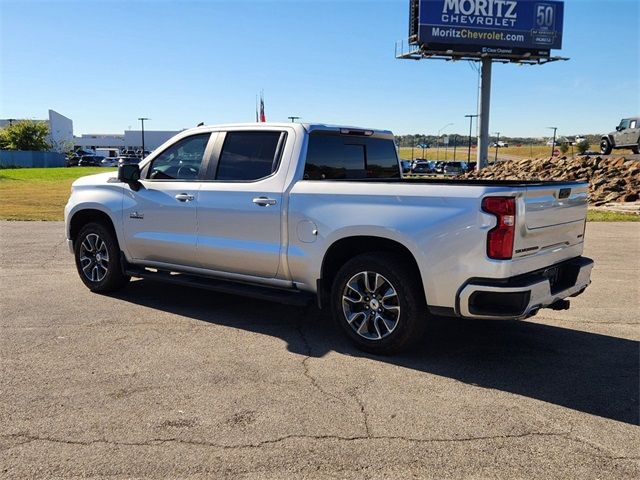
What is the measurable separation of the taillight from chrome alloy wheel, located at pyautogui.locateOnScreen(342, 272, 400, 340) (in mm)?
905

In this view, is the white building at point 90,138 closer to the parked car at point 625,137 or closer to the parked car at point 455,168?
the parked car at point 455,168

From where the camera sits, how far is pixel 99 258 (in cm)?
704

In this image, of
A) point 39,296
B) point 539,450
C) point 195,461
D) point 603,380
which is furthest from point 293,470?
point 39,296

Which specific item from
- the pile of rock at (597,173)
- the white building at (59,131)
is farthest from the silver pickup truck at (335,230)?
the white building at (59,131)

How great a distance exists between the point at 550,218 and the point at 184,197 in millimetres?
3535

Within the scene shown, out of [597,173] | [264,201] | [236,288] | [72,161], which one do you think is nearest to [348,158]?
[264,201]

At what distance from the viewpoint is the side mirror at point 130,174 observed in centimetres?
635

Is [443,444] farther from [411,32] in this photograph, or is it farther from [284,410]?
[411,32]

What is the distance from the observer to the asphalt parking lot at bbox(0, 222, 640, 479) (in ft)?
10.7

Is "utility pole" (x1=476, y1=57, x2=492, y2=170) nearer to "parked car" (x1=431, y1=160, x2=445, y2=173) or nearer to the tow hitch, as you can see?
"parked car" (x1=431, y1=160, x2=445, y2=173)

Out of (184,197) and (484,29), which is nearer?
(184,197)

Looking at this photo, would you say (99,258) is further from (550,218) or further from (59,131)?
(59,131)

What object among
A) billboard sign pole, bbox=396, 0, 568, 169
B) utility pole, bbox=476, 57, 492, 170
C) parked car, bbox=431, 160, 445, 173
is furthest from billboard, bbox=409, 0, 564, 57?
parked car, bbox=431, 160, 445, 173

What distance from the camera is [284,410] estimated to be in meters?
3.88
